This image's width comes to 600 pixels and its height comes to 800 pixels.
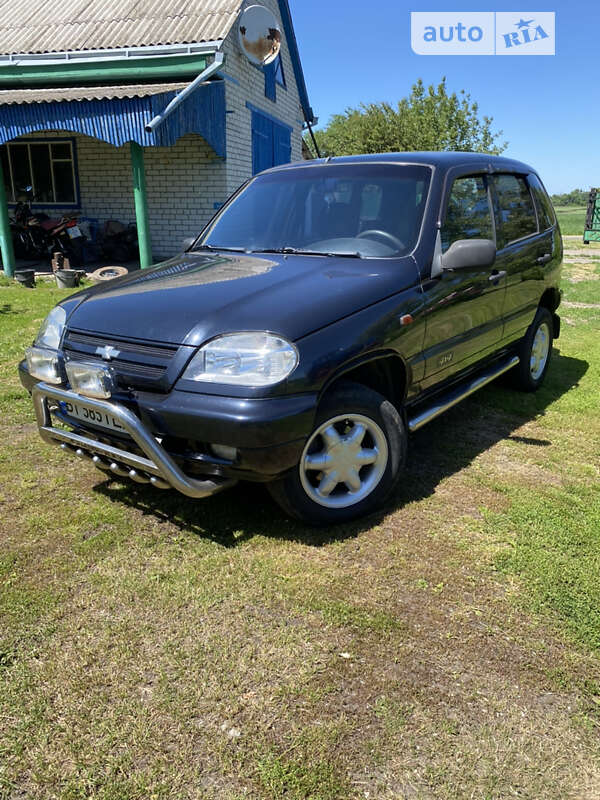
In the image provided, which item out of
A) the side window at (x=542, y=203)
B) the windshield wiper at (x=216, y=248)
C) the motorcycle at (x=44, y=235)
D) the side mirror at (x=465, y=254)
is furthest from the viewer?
the motorcycle at (x=44, y=235)

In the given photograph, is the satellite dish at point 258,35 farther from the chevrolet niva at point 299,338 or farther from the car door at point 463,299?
the car door at point 463,299

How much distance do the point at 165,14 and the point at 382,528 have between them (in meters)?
13.1

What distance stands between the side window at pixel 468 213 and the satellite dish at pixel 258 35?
410 inches

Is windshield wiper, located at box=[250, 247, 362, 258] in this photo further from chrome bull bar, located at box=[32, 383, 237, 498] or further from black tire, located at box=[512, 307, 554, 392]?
black tire, located at box=[512, 307, 554, 392]

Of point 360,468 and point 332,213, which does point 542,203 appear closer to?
point 332,213

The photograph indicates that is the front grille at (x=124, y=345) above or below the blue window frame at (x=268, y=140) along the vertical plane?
below

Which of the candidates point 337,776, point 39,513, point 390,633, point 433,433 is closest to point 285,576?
point 390,633

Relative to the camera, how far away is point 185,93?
10.3 meters

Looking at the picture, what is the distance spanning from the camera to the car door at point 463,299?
140 inches

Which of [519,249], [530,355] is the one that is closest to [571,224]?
[530,355]

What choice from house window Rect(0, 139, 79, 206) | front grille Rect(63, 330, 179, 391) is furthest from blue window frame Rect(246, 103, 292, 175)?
front grille Rect(63, 330, 179, 391)

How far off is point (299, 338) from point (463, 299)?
1.51 meters

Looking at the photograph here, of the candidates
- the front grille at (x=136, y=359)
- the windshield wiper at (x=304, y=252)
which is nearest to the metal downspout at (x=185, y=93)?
the windshield wiper at (x=304, y=252)

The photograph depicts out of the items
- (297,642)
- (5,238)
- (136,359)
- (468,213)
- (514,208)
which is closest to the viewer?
(297,642)
